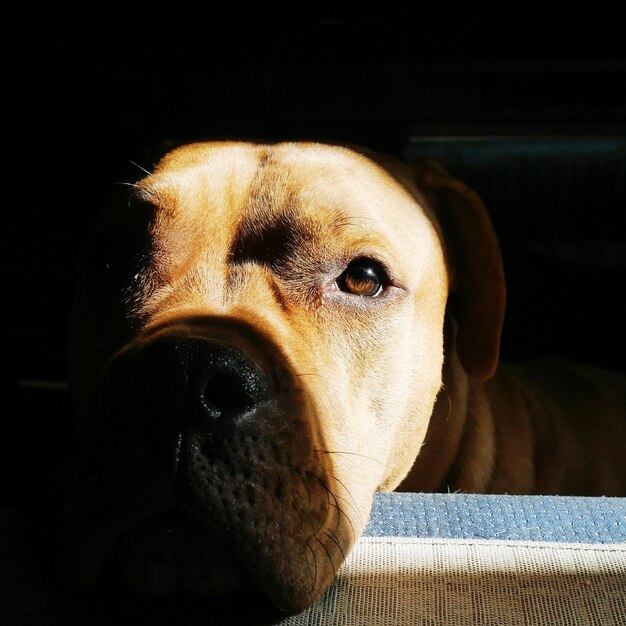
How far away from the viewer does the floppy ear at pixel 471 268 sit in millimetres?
2316

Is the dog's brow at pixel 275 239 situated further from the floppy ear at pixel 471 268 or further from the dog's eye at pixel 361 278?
the floppy ear at pixel 471 268

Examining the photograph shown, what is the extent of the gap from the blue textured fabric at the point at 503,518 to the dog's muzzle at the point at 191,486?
18 centimetres

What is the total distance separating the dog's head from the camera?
1295 millimetres

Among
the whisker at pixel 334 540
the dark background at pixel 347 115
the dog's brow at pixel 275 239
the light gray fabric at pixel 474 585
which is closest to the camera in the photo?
the light gray fabric at pixel 474 585

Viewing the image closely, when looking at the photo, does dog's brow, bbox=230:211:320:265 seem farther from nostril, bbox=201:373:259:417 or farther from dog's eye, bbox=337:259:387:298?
nostril, bbox=201:373:259:417

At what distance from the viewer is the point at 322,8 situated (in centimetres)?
403

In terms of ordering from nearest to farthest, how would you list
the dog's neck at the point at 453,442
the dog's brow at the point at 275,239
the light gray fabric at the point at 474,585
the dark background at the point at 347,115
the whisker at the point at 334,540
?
the light gray fabric at the point at 474,585 < the whisker at the point at 334,540 < the dog's brow at the point at 275,239 < the dog's neck at the point at 453,442 < the dark background at the point at 347,115

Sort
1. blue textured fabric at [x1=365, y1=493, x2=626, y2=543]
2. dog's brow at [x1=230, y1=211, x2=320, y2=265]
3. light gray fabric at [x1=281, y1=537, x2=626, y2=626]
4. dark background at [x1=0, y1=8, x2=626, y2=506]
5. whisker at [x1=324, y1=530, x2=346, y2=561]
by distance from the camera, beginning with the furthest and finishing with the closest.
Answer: dark background at [x1=0, y1=8, x2=626, y2=506] < dog's brow at [x1=230, y1=211, x2=320, y2=265] < whisker at [x1=324, y1=530, x2=346, y2=561] < blue textured fabric at [x1=365, y1=493, x2=626, y2=543] < light gray fabric at [x1=281, y1=537, x2=626, y2=626]

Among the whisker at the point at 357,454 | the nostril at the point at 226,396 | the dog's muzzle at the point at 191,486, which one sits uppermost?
the nostril at the point at 226,396

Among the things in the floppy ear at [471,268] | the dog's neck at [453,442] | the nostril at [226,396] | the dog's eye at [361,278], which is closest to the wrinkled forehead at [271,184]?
the dog's eye at [361,278]

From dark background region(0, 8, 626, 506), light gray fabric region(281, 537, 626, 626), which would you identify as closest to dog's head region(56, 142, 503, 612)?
light gray fabric region(281, 537, 626, 626)

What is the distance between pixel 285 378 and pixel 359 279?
0.50m

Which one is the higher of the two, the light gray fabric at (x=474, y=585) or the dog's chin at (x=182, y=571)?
the light gray fabric at (x=474, y=585)

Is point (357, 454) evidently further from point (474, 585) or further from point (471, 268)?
point (471, 268)
